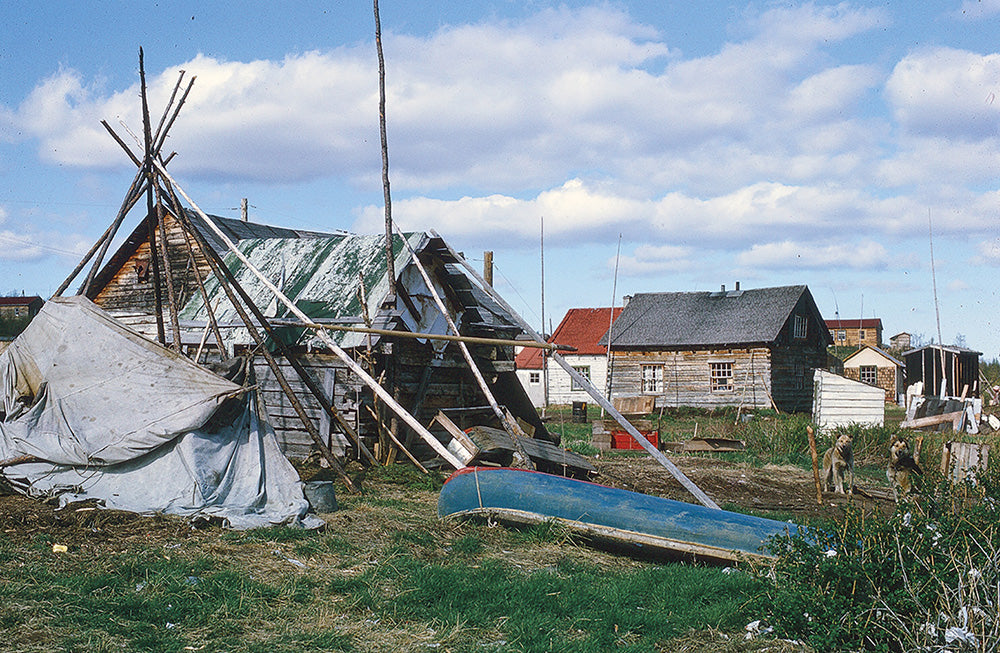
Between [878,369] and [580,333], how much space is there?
50.7ft

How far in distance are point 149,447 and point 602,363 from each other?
31.1m

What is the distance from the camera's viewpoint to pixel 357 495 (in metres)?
10.7

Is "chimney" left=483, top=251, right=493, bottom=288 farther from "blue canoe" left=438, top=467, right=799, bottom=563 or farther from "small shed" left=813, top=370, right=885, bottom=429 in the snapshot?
"blue canoe" left=438, top=467, right=799, bottom=563

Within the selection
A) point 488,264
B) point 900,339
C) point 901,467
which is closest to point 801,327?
point 488,264

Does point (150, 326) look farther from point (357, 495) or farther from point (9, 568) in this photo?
point (9, 568)

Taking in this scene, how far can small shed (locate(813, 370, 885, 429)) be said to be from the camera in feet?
74.3

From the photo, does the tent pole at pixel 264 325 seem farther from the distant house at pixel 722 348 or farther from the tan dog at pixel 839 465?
the distant house at pixel 722 348

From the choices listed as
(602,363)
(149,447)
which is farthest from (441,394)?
(602,363)

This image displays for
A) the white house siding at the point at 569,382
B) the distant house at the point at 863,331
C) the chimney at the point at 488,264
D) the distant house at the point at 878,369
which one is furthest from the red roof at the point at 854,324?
the chimney at the point at 488,264

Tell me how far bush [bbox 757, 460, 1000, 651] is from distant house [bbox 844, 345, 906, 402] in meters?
39.0

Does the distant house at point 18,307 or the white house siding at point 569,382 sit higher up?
the distant house at point 18,307

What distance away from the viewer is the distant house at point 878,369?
4184 cm

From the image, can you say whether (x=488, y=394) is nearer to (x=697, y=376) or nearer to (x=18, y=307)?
(x=697, y=376)

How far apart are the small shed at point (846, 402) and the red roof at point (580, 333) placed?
52.8ft
